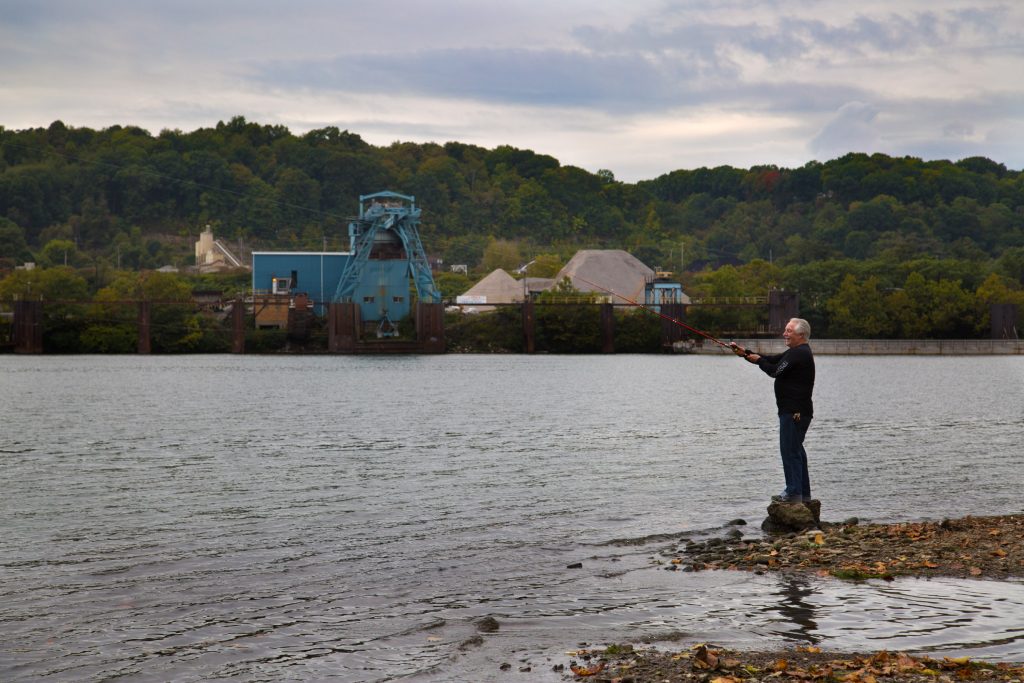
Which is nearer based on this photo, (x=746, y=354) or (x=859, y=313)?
(x=746, y=354)

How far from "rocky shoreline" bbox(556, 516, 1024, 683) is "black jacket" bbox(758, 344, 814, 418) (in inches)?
74.7

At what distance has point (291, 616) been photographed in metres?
13.6

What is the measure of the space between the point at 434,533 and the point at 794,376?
21.4 ft

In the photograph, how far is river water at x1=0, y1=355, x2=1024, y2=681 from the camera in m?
12.2

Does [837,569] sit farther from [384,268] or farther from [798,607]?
[384,268]

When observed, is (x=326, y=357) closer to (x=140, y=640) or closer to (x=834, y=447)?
(x=834, y=447)

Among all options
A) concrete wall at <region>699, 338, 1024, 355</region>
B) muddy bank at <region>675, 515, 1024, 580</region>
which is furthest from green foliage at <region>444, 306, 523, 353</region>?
muddy bank at <region>675, 515, 1024, 580</region>

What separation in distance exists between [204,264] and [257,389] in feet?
400

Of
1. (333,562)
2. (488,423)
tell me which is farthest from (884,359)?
(333,562)

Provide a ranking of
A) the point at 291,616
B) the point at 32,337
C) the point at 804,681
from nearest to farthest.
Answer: the point at 804,681, the point at 291,616, the point at 32,337

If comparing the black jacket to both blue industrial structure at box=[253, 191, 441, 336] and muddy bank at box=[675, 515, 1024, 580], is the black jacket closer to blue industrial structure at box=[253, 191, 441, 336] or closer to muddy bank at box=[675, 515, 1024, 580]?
muddy bank at box=[675, 515, 1024, 580]

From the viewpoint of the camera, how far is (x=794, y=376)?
1680 centimetres

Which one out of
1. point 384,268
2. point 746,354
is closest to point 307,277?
point 384,268

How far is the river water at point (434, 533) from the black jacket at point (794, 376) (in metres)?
2.77
